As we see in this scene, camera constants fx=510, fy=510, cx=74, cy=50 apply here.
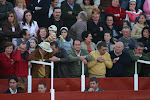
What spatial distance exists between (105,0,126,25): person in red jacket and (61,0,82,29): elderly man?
105cm

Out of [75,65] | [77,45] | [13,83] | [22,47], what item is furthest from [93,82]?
[22,47]

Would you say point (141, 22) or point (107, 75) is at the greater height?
point (141, 22)

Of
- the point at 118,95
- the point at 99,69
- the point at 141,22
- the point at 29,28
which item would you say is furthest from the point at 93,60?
the point at 141,22

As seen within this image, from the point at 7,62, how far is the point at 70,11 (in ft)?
13.1

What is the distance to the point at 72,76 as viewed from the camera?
13.4 m

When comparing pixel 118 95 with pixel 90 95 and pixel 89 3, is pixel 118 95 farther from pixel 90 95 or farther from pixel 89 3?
pixel 89 3

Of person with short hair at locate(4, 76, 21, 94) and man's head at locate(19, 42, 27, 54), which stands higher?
man's head at locate(19, 42, 27, 54)

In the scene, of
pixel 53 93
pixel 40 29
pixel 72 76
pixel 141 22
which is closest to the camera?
pixel 53 93

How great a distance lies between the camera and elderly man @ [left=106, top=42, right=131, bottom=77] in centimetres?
1362

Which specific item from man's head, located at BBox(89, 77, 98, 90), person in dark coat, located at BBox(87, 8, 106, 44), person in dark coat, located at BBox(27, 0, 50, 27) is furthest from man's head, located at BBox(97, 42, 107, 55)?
person in dark coat, located at BBox(27, 0, 50, 27)

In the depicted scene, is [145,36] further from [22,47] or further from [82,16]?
[22,47]

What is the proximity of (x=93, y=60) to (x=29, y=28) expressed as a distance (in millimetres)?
2344

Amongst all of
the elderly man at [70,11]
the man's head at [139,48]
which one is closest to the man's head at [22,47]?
the elderly man at [70,11]

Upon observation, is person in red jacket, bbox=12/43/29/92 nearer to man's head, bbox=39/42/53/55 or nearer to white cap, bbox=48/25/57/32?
man's head, bbox=39/42/53/55
